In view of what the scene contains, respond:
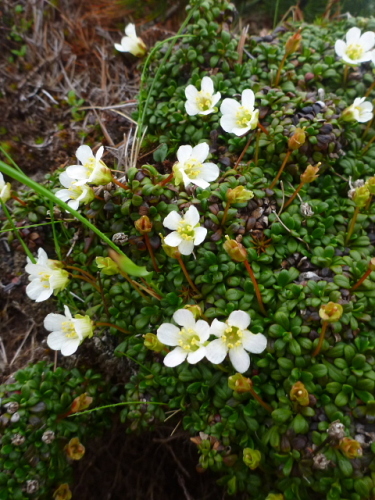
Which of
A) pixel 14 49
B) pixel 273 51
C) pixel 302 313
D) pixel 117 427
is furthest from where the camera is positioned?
pixel 14 49

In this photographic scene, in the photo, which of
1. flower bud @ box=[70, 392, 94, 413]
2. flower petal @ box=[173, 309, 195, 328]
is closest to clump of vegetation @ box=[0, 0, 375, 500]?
flower petal @ box=[173, 309, 195, 328]

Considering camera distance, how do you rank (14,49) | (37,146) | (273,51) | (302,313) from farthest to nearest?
(14,49) → (37,146) → (273,51) → (302,313)

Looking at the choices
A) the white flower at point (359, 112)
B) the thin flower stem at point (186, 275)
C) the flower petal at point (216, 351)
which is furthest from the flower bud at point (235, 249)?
the white flower at point (359, 112)

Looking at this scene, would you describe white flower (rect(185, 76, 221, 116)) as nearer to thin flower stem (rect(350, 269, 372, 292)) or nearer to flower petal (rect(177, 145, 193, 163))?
flower petal (rect(177, 145, 193, 163))

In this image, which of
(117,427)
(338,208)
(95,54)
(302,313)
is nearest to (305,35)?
(338,208)

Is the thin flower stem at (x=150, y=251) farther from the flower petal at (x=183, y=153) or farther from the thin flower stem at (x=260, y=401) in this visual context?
the thin flower stem at (x=260, y=401)

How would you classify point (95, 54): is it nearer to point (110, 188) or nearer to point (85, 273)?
point (110, 188)

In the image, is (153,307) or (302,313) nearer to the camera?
(302,313)

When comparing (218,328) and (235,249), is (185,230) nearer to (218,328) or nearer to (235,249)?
(235,249)
